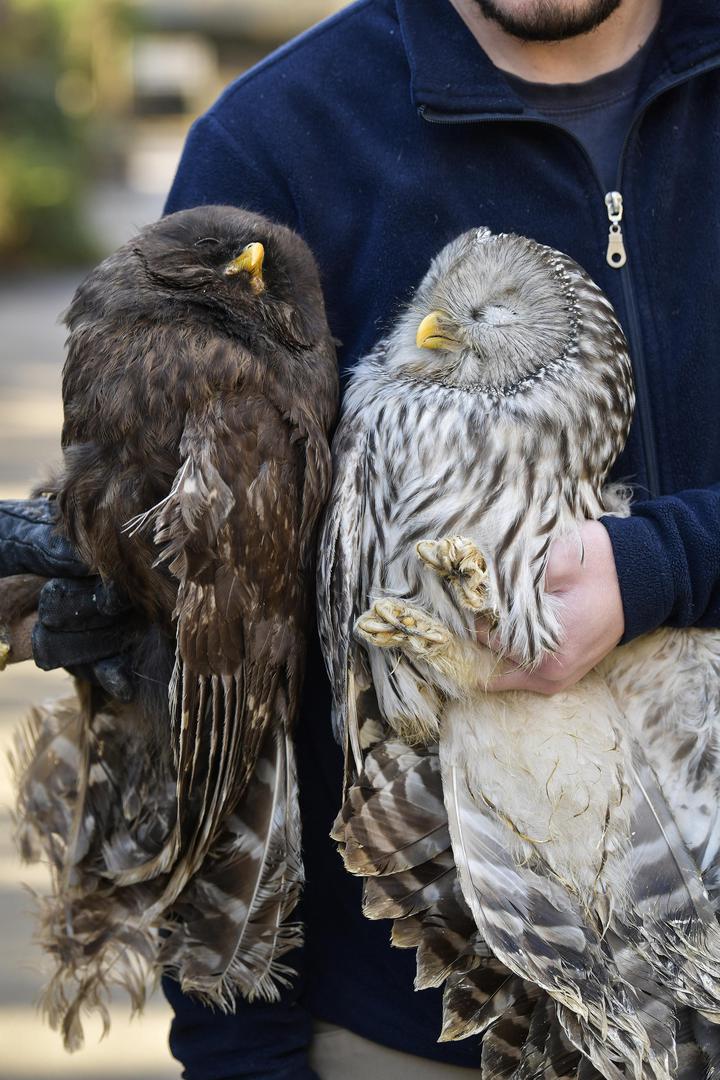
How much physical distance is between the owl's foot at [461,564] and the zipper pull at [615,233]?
1.99ft

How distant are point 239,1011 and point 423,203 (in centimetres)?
152

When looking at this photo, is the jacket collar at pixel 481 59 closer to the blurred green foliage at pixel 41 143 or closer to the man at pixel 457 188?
the man at pixel 457 188

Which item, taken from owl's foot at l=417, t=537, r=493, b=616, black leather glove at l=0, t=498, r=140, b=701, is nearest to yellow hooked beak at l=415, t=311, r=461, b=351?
owl's foot at l=417, t=537, r=493, b=616

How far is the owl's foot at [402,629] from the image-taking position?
7.10 ft

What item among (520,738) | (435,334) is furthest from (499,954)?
(435,334)

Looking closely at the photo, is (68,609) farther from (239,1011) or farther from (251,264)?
(239,1011)

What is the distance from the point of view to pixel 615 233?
2.34m

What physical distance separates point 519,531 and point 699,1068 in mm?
926

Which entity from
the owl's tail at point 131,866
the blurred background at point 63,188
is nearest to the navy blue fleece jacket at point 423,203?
the owl's tail at point 131,866

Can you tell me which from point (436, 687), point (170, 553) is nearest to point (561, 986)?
point (436, 687)

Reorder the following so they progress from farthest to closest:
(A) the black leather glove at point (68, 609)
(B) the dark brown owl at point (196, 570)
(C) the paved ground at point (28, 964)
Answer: (C) the paved ground at point (28, 964)
(A) the black leather glove at point (68, 609)
(B) the dark brown owl at point (196, 570)

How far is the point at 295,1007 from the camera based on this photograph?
250cm

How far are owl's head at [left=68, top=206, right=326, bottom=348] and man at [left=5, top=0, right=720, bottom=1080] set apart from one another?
0.08m

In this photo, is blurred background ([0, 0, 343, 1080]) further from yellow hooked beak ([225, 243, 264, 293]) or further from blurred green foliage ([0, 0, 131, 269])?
yellow hooked beak ([225, 243, 264, 293])
